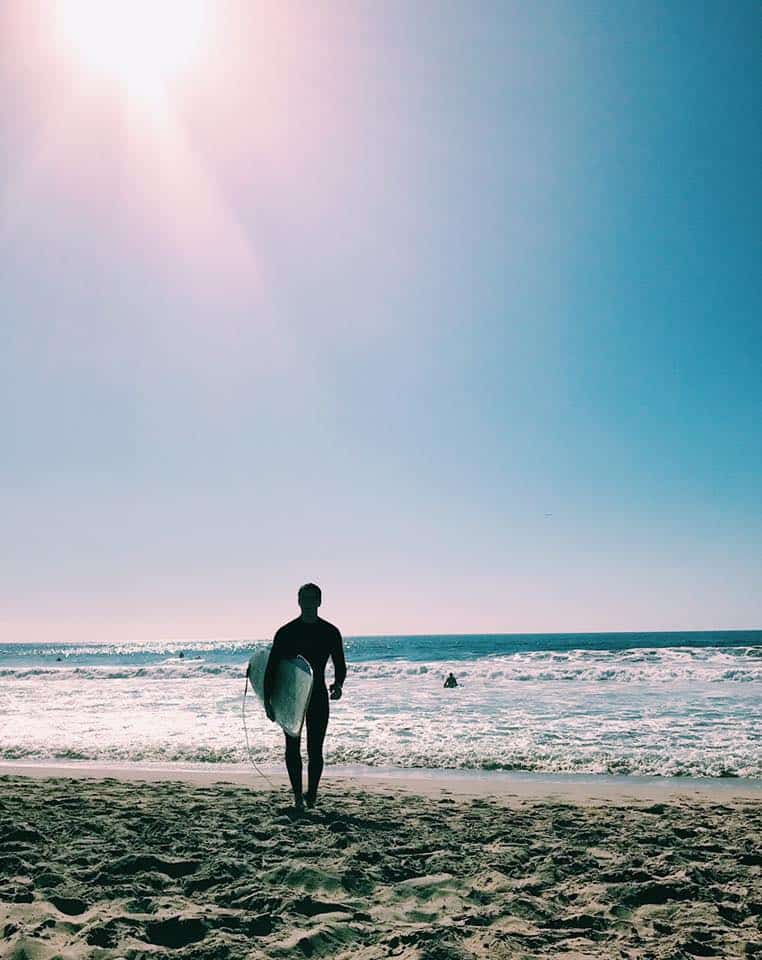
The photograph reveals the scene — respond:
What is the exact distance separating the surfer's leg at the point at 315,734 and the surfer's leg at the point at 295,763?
111 mm

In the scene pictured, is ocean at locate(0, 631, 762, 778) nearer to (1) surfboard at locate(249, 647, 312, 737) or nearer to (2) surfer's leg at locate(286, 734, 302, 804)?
(2) surfer's leg at locate(286, 734, 302, 804)

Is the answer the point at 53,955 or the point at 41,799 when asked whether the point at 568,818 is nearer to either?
the point at 53,955

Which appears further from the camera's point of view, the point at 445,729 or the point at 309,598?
the point at 445,729

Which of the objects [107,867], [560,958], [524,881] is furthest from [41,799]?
[560,958]

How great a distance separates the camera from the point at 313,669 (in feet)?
21.5

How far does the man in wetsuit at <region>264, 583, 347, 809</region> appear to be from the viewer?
6.50m

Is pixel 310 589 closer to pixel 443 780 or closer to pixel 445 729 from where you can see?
pixel 443 780

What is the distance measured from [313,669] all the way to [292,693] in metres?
0.33

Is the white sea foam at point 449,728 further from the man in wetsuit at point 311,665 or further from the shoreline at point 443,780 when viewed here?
the man in wetsuit at point 311,665

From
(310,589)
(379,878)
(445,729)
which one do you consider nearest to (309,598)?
(310,589)

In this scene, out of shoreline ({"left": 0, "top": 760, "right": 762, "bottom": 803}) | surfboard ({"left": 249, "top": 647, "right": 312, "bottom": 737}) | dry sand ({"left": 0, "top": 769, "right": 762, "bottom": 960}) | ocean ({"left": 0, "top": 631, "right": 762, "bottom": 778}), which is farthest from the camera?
ocean ({"left": 0, "top": 631, "right": 762, "bottom": 778})

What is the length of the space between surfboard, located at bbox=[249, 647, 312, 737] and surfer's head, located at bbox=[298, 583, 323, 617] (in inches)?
19.0

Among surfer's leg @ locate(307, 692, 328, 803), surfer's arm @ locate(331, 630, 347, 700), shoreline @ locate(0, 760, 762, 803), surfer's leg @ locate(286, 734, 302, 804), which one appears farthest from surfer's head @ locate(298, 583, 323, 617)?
shoreline @ locate(0, 760, 762, 803)

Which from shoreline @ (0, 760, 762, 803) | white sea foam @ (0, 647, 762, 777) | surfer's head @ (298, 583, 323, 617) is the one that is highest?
surfer's head @ (298, 583, 323, 617)
